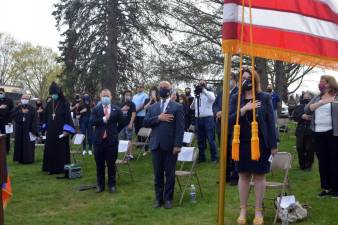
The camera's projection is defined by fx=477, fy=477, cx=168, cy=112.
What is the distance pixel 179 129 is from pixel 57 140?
481cm

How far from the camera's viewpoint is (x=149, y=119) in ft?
26.1

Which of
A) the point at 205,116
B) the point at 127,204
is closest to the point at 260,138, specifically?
the point at 127,204

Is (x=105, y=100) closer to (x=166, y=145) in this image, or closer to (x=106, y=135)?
(x=106, y=135)

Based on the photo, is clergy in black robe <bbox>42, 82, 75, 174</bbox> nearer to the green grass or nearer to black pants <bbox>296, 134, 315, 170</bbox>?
the green grass

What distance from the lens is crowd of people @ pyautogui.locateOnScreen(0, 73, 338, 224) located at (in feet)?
20.1

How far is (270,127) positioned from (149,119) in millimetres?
2443

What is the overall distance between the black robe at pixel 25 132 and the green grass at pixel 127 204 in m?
2.46

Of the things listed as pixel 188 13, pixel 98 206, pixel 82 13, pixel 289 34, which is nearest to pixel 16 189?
pixel 98 206

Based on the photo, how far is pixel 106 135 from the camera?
29.6 ft

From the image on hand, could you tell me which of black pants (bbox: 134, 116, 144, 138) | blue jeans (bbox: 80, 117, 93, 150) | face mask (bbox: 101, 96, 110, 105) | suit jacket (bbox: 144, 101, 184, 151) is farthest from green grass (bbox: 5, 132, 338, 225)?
blue jeans (bbox: 80, 117, 93, 150)

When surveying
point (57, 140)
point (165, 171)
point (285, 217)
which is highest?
point (57, 140)

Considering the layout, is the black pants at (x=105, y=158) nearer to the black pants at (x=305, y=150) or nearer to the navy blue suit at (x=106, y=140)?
the navy blue suit at (x=106, y=140)

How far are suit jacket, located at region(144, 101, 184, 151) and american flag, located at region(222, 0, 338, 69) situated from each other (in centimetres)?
371

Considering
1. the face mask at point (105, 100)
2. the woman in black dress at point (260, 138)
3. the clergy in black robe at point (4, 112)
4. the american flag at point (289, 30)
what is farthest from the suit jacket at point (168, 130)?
the clergy in black robe at point (4, 112)
